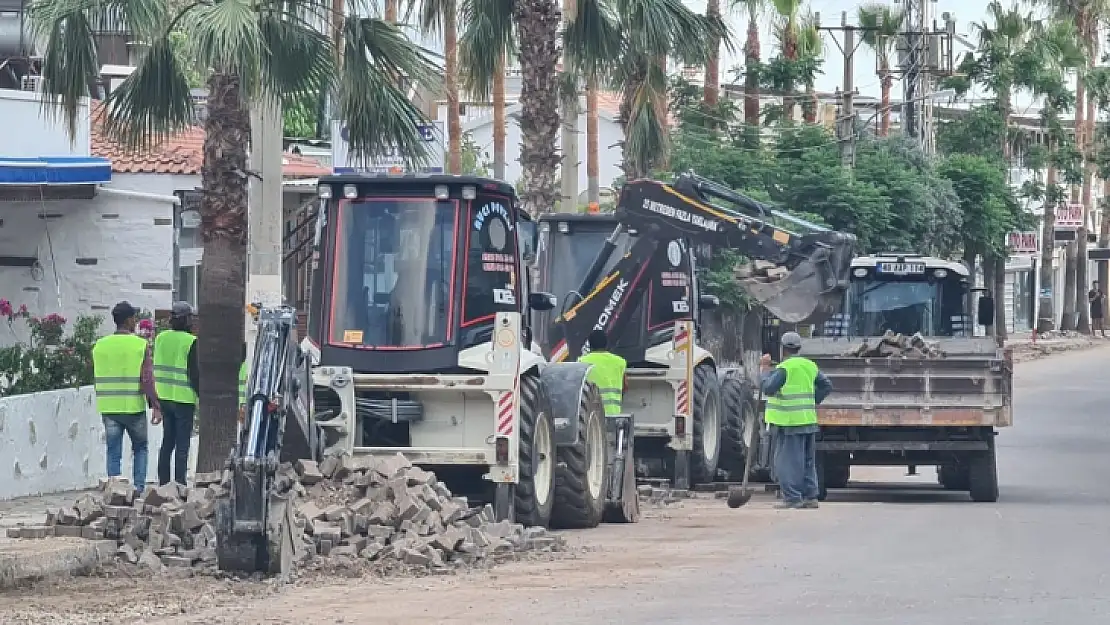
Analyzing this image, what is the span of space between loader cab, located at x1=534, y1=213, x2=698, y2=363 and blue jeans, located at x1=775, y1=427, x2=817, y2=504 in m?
2.37

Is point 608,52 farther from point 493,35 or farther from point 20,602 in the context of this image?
point 20,602

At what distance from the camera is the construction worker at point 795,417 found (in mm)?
18219

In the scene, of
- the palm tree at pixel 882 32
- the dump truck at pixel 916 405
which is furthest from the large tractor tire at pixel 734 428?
the palm tree at pixel 882 32

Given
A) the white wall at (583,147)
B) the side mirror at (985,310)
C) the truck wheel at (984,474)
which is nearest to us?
the truck wheel at (984,474)

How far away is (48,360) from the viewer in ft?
65.9

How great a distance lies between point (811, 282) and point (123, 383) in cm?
675

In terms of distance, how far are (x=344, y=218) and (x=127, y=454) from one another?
592 centimetres

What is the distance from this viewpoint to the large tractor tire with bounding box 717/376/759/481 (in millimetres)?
21656

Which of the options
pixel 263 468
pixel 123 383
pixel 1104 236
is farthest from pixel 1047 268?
pixel 263 468

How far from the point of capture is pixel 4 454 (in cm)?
1769

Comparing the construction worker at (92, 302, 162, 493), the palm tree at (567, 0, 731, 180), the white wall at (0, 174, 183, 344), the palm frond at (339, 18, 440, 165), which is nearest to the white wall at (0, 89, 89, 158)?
the white wall at (0, 174, 183, 344)

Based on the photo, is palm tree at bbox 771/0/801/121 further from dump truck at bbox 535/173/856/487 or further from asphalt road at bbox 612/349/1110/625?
dump truck at bbox 535/173/856/487

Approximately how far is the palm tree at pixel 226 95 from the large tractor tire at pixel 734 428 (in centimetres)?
526

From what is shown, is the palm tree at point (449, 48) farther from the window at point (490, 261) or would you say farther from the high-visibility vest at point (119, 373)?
the high-visibility vest at point (119, 373)
